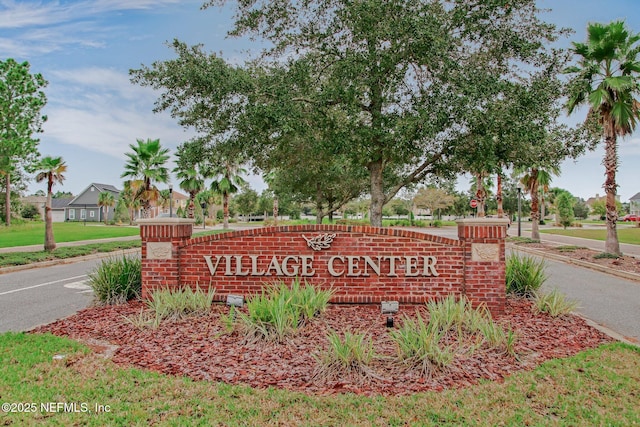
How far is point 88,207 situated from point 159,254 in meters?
75.5

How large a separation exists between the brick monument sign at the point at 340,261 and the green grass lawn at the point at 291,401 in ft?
9.01

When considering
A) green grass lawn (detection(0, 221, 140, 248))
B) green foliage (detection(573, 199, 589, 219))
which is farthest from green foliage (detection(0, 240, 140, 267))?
green foliage (detection(573, 199, 589, 219))

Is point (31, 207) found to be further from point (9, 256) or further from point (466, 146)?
point (466, 146)

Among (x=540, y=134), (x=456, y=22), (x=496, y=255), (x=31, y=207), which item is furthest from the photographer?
(x=31, y=207)

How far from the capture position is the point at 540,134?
12016mm

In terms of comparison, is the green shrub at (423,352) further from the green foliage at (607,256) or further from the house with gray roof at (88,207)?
the house with gray roof at (88,207)

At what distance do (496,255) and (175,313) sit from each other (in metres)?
5.43

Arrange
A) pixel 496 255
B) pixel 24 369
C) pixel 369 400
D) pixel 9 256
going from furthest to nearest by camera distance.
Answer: pixel 9 256 < pixel 496 255 < pixel 24 369 < pixel 369 400

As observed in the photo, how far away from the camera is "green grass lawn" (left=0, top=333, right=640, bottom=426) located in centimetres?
372

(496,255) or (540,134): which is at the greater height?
(540,134)

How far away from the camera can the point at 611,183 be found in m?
18.4

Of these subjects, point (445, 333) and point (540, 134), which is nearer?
point (445, 333)

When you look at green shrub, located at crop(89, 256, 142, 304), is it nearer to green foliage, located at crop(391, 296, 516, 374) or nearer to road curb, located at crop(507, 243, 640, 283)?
green foliage, located at crop(391, 296, 516, 374)

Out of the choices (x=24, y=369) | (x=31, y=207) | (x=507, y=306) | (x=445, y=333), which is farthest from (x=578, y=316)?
(x=31, y=207)
